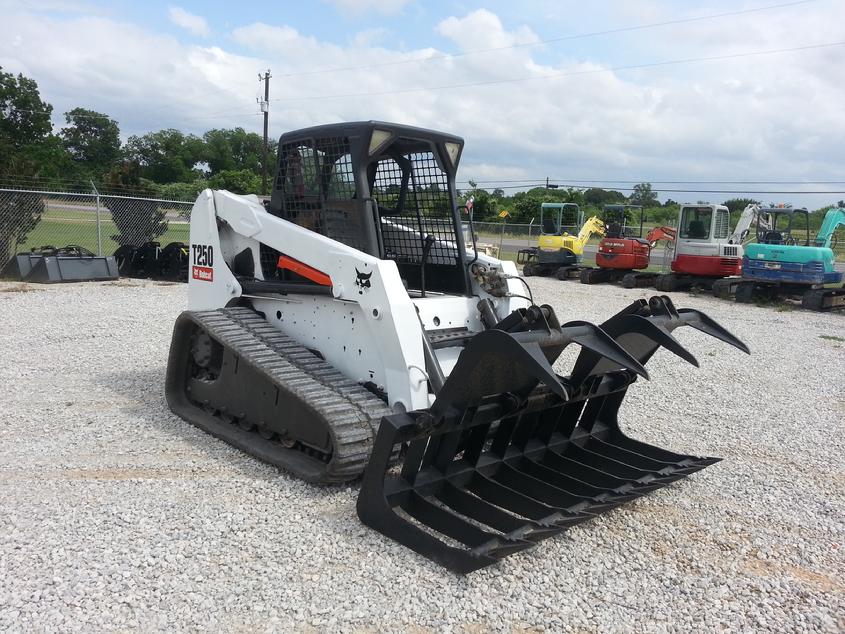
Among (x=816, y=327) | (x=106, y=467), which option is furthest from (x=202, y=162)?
(x=106, y=467)

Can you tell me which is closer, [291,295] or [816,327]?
[291,295]

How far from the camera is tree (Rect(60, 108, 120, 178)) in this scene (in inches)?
2509

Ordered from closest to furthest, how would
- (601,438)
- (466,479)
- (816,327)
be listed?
(466,479)
(601,438)
(816,327)

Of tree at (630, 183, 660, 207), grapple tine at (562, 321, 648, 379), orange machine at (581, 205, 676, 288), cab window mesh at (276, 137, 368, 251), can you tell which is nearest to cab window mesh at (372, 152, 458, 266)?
cab window mesh at (276, 137, 368, 251)

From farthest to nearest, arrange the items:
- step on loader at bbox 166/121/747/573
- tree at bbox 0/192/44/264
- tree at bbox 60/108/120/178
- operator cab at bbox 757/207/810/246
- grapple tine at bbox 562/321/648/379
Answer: tree at bbox 60/108/120/178
operator cab at bbox 757/207/810/246
tree at bbox 0/192/44/264
step on loader at bbox 166/121/747/573
grapple tine at bbox 562/321/648/379

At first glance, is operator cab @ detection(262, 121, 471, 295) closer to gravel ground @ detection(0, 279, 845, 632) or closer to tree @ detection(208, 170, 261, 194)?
gravel ground @ detection(0, 279, 845, 632)

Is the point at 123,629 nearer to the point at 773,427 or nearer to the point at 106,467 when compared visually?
the point at 106,467

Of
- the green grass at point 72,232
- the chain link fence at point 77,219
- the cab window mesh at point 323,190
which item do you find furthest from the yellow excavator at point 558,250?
the cab window mesh at point 323,190

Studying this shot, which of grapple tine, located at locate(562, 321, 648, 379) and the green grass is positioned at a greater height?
grapple tine, located at locate(562, 321, 648, 379)

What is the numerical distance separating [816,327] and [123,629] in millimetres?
13219

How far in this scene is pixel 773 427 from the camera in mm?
6059

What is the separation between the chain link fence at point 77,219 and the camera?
14.7 metres

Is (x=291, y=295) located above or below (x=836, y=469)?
above

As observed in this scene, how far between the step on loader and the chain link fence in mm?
11144
